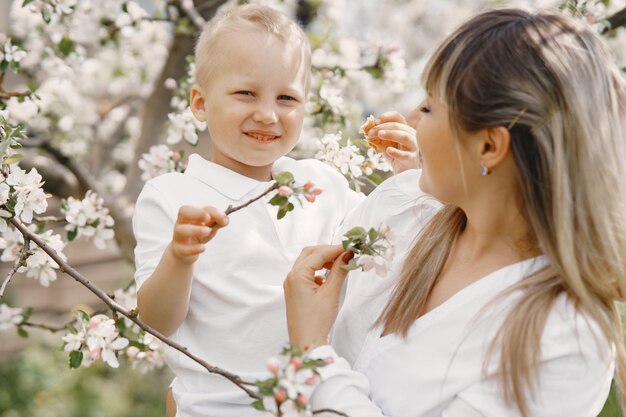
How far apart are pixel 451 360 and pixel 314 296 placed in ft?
0.92

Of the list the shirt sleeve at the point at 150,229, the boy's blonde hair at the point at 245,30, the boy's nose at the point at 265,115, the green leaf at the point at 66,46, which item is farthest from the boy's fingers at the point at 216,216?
the green leaf at the point at 66,46

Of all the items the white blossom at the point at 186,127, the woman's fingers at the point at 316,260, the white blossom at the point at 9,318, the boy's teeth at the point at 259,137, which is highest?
the boy's teeth at the point at 259,137

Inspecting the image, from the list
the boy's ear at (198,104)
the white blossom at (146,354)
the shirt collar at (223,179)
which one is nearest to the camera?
the shirt collar at (223,179)

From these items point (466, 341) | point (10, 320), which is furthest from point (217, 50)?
point (10, 320)

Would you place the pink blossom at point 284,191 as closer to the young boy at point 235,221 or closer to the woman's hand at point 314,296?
the woman's hand at point 314,296

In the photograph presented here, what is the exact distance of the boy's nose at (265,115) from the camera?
6.06ft

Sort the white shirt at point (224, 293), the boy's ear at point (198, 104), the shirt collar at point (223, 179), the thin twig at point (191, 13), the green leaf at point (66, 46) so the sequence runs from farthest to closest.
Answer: the thin twig at point (191, 13) < the green leaf at point (66, 46) < the boy's ear at point (198, 104) < the shirt collar at point (223, 179) < the white shirt at point (224, 293)

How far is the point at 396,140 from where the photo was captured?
77.7 inches

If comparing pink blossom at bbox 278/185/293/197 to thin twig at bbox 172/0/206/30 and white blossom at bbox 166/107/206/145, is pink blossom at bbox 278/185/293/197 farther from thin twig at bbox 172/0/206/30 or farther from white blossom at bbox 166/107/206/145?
thin twig at bbox 172/0/206/30

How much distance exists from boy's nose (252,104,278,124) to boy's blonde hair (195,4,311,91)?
0.49 ft

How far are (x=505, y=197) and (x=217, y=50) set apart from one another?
0.72m

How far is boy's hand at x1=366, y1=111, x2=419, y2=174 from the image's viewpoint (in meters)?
1.97

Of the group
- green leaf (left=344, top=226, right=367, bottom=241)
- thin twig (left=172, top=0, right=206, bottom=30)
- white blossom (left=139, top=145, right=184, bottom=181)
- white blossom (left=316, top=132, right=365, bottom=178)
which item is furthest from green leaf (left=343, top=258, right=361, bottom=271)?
thin twig (left=172, top=0, right=206, bottom=30)

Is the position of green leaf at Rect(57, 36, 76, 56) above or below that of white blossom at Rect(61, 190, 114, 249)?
above
